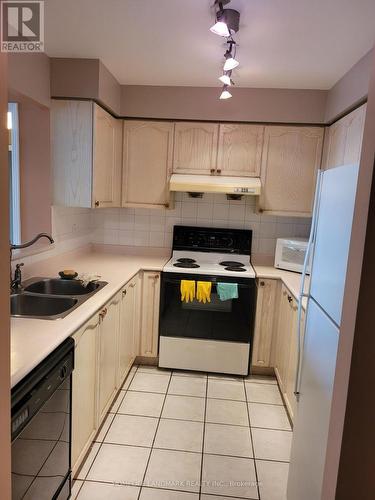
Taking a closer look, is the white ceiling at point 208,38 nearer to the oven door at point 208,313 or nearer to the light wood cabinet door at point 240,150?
the light wood cabinet door at point 240,150

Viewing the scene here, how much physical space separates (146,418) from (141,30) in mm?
2437

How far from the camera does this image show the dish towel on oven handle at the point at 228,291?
2.88m

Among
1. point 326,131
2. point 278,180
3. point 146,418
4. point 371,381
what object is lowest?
point 146,418

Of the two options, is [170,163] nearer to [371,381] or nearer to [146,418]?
[146,418]

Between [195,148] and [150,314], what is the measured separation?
151 centimetres

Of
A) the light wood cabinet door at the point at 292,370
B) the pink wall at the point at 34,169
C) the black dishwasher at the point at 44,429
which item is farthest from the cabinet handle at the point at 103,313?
the light wood cabinet door at the point at 292,370

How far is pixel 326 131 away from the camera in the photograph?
3002mm

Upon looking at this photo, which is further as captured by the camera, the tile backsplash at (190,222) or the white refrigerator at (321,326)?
the tile backsplash at (190,222)

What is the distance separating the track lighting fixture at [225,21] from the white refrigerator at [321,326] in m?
0.82

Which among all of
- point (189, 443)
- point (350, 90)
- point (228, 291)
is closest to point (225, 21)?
point (350, 90)

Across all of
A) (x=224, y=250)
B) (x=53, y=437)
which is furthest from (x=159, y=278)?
(x=53, y=437)

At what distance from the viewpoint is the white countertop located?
1.35 m

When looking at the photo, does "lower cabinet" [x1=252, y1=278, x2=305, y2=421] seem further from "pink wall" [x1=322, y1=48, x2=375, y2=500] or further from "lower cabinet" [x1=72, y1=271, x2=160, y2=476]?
"pink wall" [x1=322, y1=48, x2=375, y2=500]

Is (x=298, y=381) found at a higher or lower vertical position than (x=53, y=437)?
higher
